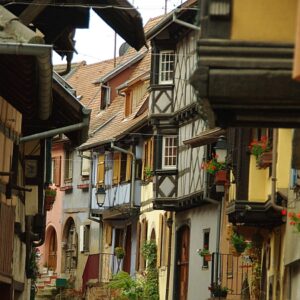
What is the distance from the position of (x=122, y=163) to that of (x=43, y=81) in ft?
129

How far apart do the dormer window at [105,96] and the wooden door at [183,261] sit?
1621 cm

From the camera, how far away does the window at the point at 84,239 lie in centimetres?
6161

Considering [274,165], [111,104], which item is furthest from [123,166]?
[274,165]

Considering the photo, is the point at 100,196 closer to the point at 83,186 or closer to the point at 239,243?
the point at 83,186

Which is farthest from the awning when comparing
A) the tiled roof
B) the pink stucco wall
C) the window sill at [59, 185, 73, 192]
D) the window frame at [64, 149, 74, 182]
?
the pink stucco wall

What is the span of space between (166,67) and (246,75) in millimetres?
35191

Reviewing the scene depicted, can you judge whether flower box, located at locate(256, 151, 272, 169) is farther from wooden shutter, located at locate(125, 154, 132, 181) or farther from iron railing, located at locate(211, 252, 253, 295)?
wooden shutter, located at locate(125, 154, 132, 181)

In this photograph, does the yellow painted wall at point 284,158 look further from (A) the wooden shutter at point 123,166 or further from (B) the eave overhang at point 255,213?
(A) the wooden shutter at point 123,166

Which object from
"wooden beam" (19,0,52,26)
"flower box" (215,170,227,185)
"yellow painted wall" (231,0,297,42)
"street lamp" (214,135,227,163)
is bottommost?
"yellow painted wall" (231,0,297,42)

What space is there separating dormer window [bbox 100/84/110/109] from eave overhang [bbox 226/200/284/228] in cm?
3270

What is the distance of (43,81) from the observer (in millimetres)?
17188

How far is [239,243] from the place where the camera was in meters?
31.3

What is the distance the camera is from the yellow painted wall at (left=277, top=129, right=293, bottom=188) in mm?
26406

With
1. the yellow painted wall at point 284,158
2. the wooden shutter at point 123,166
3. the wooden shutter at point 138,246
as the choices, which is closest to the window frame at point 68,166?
the wooden shutter at point 123,166
